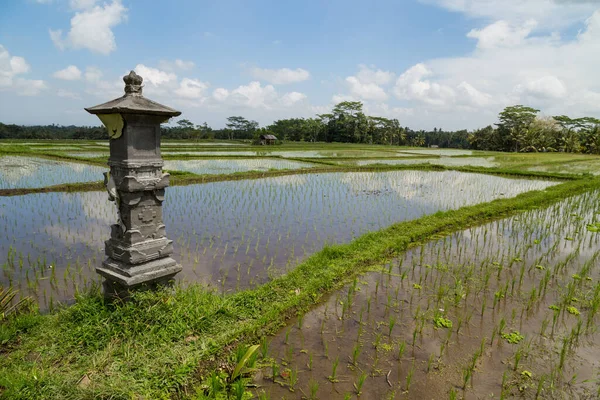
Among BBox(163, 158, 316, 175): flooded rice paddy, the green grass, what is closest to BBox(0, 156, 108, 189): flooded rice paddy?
BBox(163, 158, 316, 175): flooded rice paddy

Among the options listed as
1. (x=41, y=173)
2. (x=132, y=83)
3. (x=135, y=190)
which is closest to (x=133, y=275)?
(x=135, y=190)

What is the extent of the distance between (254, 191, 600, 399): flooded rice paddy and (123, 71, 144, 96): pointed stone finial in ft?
9.82

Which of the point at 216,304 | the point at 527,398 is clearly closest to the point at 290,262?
the point at 216,304

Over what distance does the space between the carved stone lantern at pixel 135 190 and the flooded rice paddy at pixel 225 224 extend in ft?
3.94

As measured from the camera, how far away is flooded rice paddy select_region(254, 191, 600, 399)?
3.12 m

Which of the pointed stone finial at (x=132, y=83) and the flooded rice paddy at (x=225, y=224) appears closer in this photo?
the pointed stone finial at (x=132, y=83)

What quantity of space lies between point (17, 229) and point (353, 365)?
753 centimetres

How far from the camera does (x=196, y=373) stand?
10.2 ft

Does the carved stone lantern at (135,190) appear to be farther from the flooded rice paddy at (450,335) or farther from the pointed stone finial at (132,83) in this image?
the flooded rice paddy at (450,335)

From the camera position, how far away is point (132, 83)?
3.72 meters

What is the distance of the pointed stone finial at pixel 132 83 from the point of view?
3.71m

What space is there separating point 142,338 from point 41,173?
14317 millimetres

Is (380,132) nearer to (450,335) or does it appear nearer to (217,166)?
(217,166)

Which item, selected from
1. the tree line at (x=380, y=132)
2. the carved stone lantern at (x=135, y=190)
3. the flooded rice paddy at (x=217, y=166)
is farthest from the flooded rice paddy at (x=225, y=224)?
the tree line at (x=380, y=132)
